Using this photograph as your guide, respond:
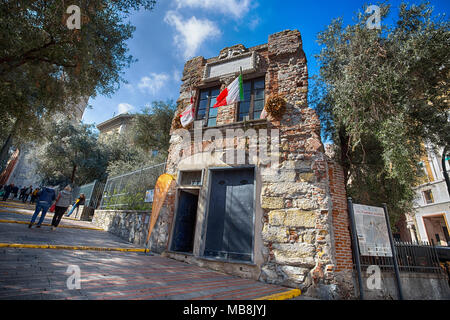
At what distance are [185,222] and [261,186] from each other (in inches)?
113

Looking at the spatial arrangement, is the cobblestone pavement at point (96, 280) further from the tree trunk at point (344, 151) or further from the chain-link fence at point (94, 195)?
the chain-link fence at point (94, 195)

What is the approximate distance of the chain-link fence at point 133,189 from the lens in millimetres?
8070

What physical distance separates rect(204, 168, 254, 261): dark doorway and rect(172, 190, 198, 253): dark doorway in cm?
108

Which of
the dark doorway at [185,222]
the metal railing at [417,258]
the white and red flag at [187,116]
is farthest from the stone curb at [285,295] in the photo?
the white and red flag at [187,116]

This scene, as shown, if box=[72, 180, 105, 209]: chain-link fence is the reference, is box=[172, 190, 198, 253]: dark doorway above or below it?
below

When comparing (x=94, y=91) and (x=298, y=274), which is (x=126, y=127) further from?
(x=298, y=274)

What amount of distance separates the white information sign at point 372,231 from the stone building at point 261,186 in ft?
1.12

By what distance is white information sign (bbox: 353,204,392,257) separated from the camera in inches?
179

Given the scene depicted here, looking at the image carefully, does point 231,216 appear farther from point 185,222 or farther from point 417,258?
point 417,258

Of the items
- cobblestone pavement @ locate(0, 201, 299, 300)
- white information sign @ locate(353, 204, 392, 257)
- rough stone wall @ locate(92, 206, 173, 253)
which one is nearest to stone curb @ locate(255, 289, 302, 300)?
cobblestone pavement @ locate(0, 201, 299, 300)

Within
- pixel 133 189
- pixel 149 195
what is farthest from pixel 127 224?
pixel 149 195

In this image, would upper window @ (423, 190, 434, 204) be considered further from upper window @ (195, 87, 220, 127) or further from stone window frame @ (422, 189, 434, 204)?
upper window @ (195, 87, 220, 127)

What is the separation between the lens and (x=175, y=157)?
7.35 metres

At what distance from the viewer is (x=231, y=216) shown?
5.80m
